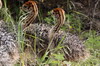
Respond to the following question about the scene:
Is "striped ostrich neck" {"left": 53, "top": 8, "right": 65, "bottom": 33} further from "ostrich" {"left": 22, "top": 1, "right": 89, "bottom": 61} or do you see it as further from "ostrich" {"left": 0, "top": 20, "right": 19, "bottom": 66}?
"ostrich" {"left": 0, "top": 20, "right": 19, "bottom": 66}

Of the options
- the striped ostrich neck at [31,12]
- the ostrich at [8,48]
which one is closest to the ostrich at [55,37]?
the striped ostrich neck at [31,12]

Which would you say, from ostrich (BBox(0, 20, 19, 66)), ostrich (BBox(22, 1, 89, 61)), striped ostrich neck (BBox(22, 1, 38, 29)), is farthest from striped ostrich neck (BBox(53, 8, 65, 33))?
ostrich (BBox(0, 20, 19, 66))

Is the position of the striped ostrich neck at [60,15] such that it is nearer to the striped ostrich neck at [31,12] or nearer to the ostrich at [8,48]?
the striped ostrich neck at [31,12]

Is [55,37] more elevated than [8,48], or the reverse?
[8,48]

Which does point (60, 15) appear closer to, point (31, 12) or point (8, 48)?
point (31, 12)

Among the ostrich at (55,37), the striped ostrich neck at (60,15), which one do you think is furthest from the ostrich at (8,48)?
the striped ostrich neck at (60,15)

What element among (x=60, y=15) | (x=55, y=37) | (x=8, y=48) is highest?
(x=60, y=15)

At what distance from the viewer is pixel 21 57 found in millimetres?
2166

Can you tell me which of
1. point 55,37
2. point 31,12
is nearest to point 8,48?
point 31,12

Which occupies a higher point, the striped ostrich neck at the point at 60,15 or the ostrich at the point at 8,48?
the striped ostrich neck at the point at 60,15

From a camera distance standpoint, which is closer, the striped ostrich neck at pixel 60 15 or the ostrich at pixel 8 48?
the ostrich at pixel 8 48

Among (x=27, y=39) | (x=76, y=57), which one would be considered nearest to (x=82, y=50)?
(x=76, y=57)

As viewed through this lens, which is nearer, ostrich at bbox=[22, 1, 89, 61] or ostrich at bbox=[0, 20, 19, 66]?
ostrich at bbox=[0, 20, 19, 66]

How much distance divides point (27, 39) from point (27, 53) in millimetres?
159
